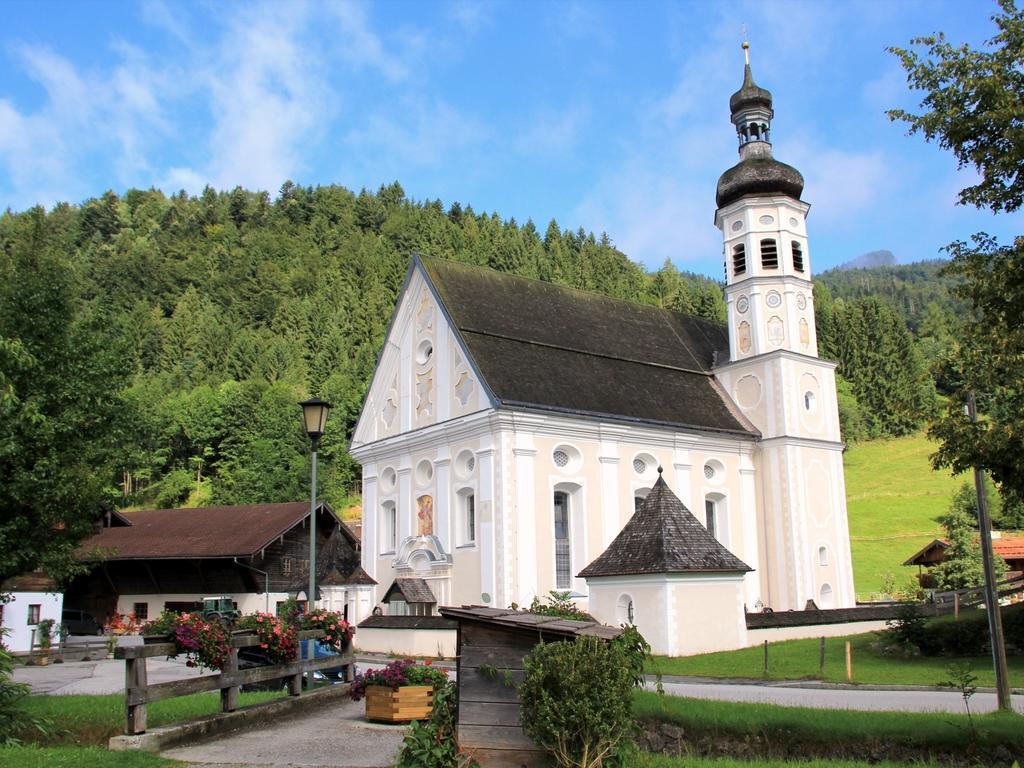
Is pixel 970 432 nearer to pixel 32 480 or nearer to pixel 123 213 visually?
pixel 32 480

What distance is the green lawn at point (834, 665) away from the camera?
58.9 feet

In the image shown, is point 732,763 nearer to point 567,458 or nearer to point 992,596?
point 992,596

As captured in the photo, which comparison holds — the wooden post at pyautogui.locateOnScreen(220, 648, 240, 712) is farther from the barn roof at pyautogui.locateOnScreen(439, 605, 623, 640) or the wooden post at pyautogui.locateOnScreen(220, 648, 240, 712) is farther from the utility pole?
the utility pole

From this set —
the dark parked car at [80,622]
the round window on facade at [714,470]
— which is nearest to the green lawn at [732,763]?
the round window on facade at [714,470]

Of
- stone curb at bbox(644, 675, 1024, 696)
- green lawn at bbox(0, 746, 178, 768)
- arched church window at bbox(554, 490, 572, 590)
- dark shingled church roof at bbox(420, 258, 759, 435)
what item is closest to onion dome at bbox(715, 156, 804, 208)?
dark shingled church roof at bbox(420, 258, 759, 435)

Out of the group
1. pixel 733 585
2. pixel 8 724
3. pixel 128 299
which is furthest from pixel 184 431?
pixel 8 724

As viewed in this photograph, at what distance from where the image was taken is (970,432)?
1083cm

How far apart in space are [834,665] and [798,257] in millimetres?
21494

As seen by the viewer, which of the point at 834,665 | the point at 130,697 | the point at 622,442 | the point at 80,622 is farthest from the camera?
the point at 80,622

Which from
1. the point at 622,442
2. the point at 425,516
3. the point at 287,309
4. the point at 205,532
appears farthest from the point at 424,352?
the point at 287,309

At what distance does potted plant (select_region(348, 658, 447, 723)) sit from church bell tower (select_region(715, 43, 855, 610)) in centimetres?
2398

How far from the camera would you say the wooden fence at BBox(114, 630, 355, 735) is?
1057 centimetres

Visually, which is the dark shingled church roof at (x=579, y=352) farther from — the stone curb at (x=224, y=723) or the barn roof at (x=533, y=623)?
the barn roof at (x=533, y=623)

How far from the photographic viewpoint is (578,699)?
7926 mm
